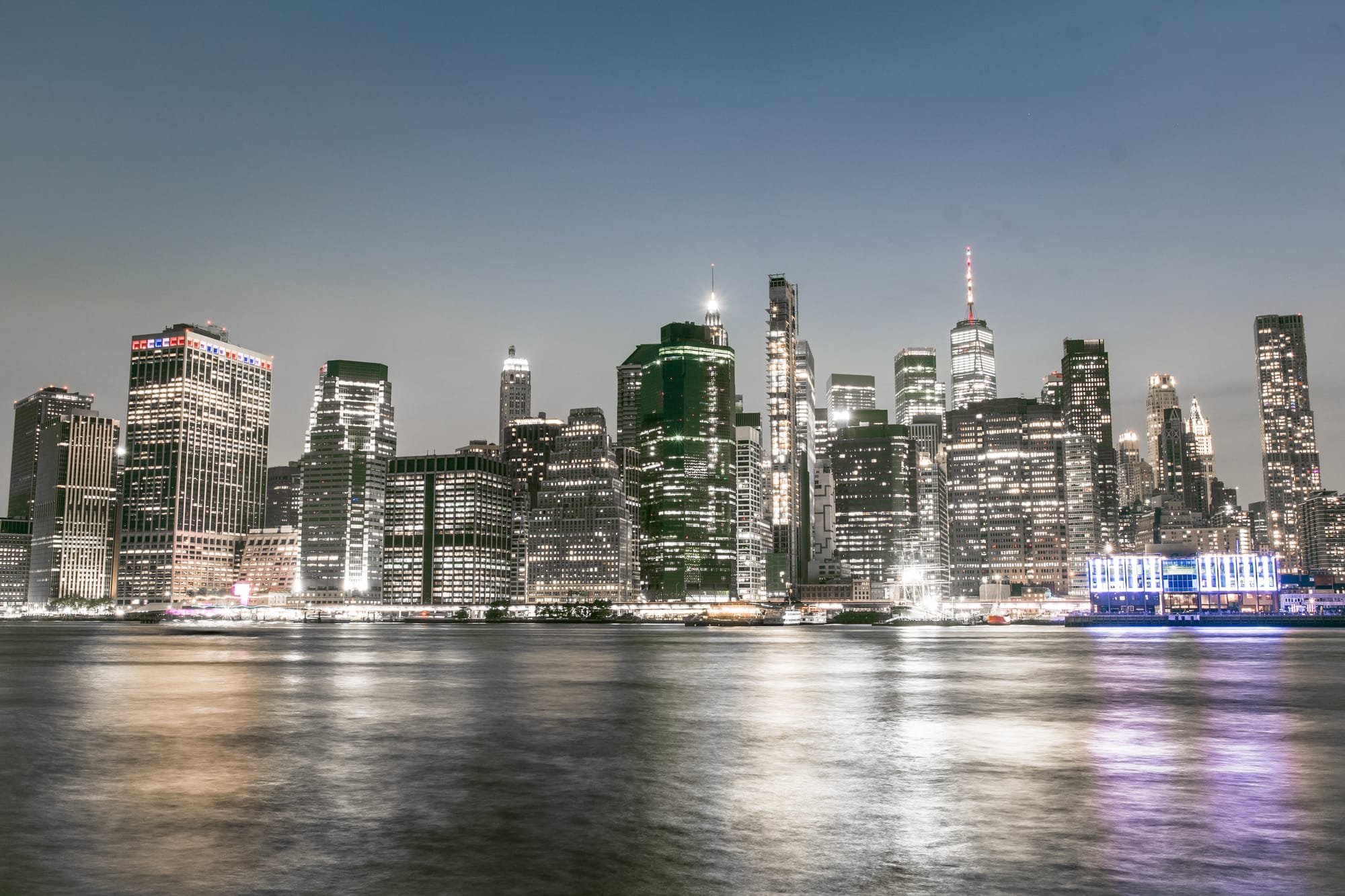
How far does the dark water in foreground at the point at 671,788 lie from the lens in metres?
20.7

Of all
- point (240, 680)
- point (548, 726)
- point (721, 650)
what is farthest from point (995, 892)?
point (721, 650)

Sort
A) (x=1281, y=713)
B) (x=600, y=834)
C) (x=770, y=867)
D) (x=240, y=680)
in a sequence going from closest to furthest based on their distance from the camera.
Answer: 1. (x=770, y=867)
2. (x=600, y=834)
3. (x=1281, y=713)
4. (x=240, y=680)

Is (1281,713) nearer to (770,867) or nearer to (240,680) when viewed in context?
(770,867)

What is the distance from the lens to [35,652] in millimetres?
122938

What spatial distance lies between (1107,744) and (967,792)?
13376 mm

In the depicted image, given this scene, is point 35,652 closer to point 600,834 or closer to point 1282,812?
point 600,834

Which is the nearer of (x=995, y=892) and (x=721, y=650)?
(x=995, y=892)

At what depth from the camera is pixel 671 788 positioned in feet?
100

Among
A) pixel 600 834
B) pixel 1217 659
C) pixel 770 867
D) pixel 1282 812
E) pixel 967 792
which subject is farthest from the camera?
pixel 1217 659

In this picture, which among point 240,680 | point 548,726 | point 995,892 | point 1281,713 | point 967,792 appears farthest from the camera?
point 240,680

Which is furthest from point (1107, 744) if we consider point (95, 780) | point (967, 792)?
point (95, 780)

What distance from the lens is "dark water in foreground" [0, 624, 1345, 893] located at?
68.0ft

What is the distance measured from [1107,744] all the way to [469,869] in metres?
27.7

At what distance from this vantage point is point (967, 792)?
2950cm
